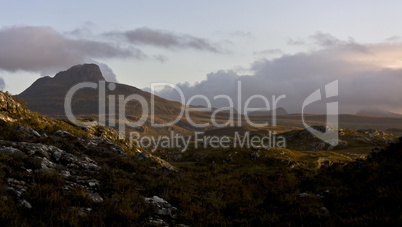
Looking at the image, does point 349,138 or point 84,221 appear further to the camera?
point 349,138

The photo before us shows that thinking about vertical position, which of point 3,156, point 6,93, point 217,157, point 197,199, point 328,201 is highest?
point 6,93

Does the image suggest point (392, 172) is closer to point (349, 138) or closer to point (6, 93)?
point (6, 93)

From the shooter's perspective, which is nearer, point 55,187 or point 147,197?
point 55,187

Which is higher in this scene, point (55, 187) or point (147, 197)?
point (55, 187)

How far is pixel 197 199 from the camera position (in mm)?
12500

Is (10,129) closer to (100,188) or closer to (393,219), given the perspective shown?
(100,188)

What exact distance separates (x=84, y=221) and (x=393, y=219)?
9296mm

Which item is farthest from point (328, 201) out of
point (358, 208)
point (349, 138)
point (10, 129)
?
point (349, 138)

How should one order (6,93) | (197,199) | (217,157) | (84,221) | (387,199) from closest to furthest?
(84,221)
(387,199)
(197,199)
(6,93)
(217,157)

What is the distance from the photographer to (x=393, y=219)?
6.80 metres

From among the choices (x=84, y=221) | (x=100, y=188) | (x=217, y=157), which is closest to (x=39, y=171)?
(x=100, y=188)

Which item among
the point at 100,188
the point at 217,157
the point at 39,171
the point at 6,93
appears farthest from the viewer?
→ the point at 217,157

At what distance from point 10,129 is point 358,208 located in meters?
20.8

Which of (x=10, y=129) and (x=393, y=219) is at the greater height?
(x=10, y=129)
